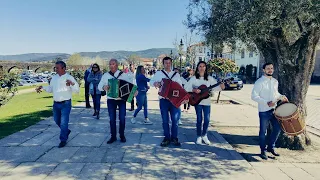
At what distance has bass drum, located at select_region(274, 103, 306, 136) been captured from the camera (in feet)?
15.9

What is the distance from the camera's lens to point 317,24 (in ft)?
16.8

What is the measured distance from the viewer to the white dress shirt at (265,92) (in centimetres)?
500

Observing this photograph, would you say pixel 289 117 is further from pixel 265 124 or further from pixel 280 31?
pixel 280 31

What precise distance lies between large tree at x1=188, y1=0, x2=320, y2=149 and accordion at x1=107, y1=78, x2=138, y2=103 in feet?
7.09

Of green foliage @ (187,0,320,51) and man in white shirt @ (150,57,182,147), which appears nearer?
green foliage @ (187,0,320,51)

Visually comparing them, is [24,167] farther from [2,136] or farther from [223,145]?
[223,145]

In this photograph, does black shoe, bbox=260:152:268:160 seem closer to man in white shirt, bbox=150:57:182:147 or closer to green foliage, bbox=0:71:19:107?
man in white shirt, bbox=150:57:182:147

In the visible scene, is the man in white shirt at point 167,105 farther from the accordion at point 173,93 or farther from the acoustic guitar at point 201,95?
the acoustic guitar at point 201,95

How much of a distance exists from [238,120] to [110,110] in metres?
5.19

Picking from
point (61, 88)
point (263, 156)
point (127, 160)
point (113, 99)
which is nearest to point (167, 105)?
point (113, 99)

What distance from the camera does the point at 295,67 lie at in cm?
570

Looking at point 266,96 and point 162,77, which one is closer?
point 266,96

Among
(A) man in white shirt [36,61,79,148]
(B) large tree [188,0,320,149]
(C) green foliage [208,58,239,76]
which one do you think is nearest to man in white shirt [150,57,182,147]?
(B) large tree [188,0,320,149]

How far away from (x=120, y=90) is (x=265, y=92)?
285cm
